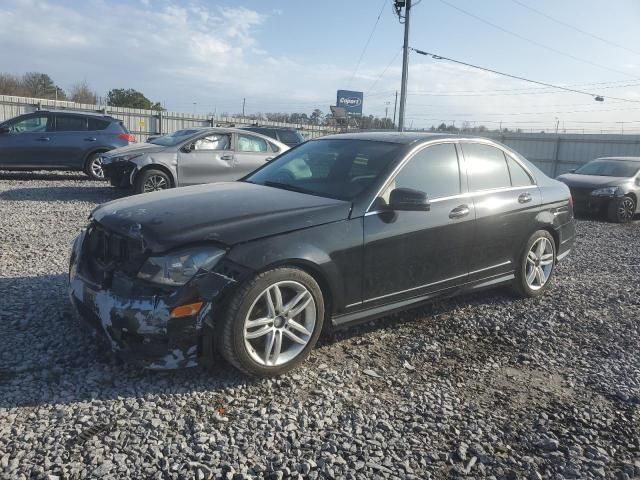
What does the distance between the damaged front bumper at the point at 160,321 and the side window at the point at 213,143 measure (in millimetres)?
7660

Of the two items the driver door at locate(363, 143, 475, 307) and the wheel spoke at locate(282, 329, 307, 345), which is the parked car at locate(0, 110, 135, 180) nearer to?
the driver door at locate(363, 143, 475, 307)

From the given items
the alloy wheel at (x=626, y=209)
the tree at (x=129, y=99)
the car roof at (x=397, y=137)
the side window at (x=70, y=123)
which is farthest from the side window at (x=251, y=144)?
the tree at (x=129, y=99)

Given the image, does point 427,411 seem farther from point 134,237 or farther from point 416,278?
point 134,237

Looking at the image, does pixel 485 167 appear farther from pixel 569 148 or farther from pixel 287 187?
pixel 569 148

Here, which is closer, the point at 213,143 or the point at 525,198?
the point at 525,198

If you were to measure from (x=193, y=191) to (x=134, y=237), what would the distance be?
39.0 inches

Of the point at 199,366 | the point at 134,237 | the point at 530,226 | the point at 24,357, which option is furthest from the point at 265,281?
the point at 530,226

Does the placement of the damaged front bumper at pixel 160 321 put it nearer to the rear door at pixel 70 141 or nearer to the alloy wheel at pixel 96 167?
the alloy wheel at pixel 96 167

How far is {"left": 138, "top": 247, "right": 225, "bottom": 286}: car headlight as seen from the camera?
313 centimetres

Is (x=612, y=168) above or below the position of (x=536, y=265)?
above

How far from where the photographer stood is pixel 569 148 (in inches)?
1006

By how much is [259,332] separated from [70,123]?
11.7m

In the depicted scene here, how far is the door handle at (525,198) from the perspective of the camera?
5.03 m

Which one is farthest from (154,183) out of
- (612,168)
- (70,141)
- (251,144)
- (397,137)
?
(612,168)
